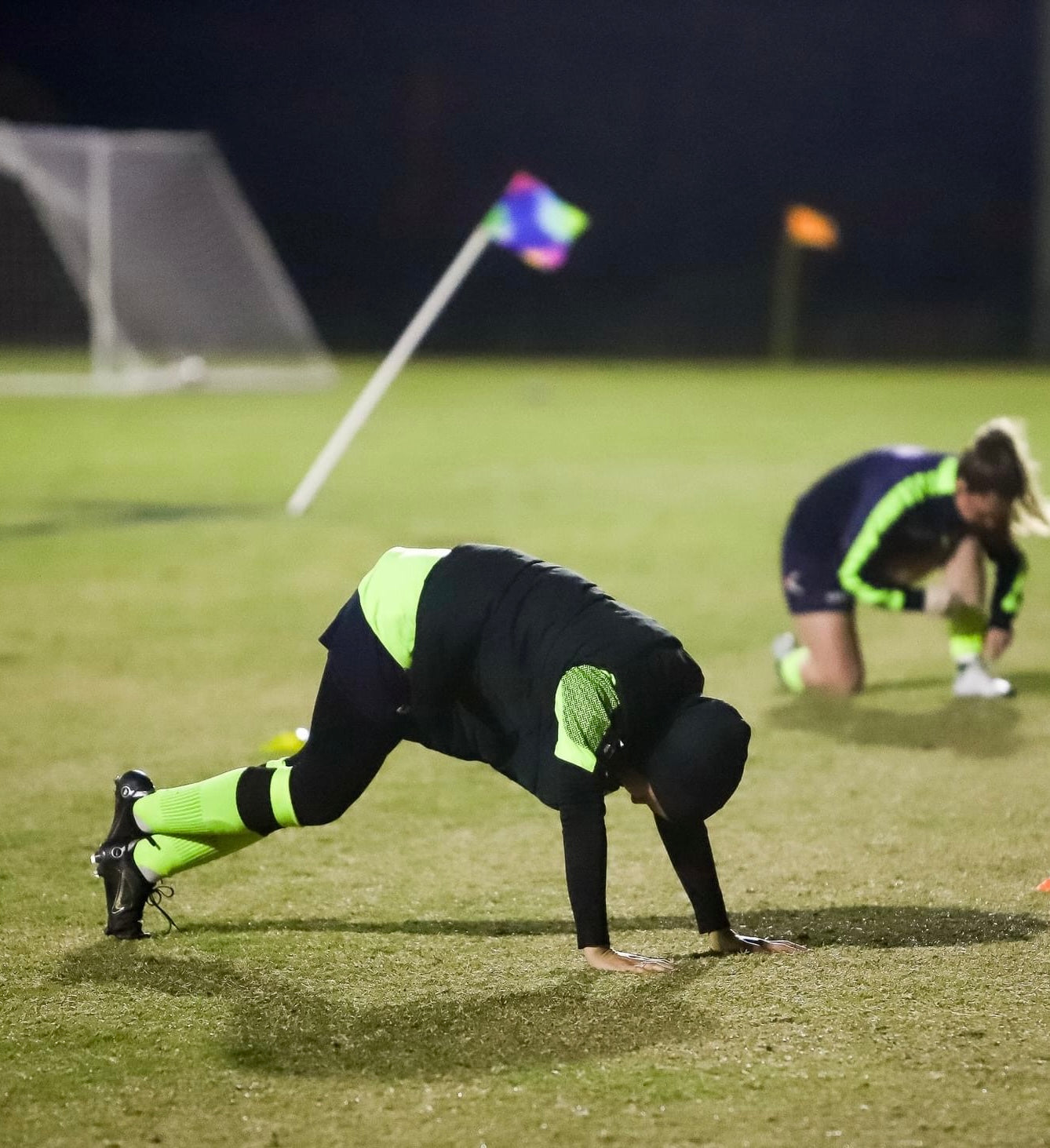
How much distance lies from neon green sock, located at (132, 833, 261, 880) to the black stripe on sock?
0.11 metres

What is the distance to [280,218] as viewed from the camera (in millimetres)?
41250

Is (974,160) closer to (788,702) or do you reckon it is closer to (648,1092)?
(788,702)

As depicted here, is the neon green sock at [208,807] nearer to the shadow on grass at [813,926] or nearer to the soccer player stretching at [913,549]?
the shadow on grass at [813,926]

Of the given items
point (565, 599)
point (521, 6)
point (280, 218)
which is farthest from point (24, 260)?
point (565, 599)

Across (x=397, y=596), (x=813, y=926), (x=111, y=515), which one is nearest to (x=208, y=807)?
(x=397, y=596)

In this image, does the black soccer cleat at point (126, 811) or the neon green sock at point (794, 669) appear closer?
the black soccer cleat at point (126, 811)

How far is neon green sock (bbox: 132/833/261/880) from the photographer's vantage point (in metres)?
4.45

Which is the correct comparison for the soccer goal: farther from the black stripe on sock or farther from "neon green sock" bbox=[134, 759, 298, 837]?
the black stripe on sock

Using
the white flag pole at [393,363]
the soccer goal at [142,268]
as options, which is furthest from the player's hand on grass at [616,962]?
the soccer goal at [142,268]

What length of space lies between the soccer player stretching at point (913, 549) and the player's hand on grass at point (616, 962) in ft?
10.4

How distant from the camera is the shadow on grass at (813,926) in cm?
451

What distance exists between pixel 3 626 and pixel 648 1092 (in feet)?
20.3

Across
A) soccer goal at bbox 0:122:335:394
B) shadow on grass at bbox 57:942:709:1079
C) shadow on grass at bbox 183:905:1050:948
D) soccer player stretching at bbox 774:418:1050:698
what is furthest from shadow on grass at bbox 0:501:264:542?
soccer goal at bbox 0:122:335:394

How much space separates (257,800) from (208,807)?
0.49 ft
